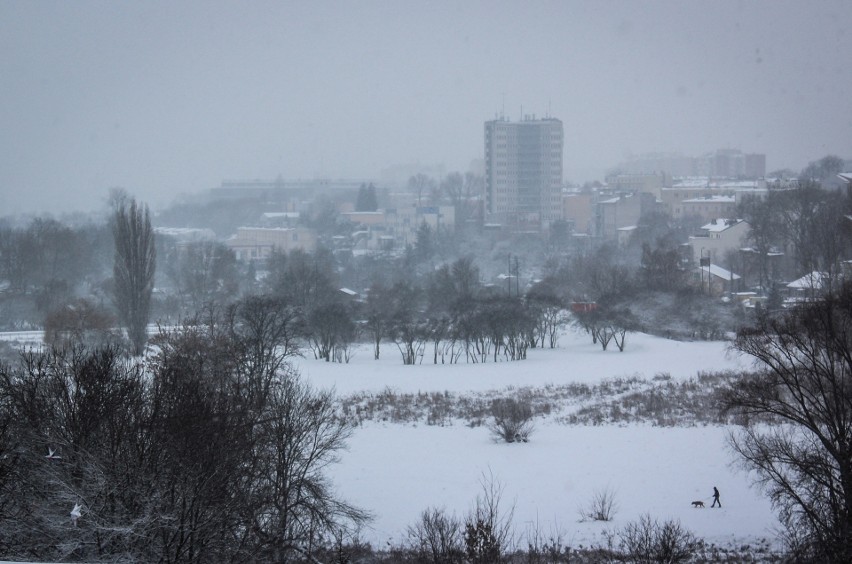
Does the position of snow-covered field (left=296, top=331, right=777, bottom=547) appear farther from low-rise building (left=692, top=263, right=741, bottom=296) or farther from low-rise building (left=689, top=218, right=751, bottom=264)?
low-rise building (left=689, top=218, right=751, bottom=264)

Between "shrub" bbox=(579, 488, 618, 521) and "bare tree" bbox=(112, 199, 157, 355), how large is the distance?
17.3m

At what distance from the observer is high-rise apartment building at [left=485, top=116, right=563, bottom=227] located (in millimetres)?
94625

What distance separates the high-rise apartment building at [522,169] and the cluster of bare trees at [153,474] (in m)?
85.0

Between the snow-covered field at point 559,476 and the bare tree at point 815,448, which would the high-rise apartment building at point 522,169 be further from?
the bare tree at point 815,448

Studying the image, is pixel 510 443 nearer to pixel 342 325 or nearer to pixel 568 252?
pixel 342 325

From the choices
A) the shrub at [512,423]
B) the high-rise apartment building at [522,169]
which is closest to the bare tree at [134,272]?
the shrub at [512,423]

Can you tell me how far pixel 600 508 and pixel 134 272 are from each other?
20626 mm

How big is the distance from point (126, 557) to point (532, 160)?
299ft

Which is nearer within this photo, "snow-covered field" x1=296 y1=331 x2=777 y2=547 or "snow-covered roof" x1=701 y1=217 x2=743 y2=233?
"snow-covered field" x1=296 y1=331 x2=777 y2=547

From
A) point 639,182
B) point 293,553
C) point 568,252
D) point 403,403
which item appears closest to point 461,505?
point 293,553

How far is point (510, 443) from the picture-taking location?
1502cm

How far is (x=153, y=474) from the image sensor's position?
7.27 m

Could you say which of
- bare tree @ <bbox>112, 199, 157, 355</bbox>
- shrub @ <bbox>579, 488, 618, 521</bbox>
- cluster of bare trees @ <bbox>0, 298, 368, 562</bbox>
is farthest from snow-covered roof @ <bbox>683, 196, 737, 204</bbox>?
cluster of bare trees @ <bbox>0, 298, 368, 562</bbox>

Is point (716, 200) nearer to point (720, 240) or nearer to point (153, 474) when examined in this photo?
point (720, 240)
